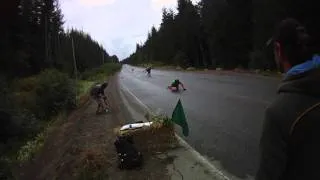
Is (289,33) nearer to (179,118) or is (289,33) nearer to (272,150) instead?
(272,150)

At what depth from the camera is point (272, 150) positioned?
303 cm

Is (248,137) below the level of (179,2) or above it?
below

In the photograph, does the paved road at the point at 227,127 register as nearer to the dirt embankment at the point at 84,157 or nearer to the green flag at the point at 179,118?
the green flag at the point at 179,118

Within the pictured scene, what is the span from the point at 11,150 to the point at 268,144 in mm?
16662

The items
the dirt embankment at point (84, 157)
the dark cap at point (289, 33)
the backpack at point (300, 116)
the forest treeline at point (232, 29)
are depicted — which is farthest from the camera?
the forest treeline at point (232, 29)

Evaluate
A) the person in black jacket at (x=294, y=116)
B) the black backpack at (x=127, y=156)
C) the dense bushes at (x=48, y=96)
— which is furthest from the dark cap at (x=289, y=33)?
the dense bushes at (x=48, y=96)

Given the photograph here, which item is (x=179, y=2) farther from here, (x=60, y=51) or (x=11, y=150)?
(x=11, y=150)

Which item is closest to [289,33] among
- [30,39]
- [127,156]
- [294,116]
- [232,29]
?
[294,116]

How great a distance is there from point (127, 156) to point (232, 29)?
182 feet

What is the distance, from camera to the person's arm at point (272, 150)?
9.84 feet

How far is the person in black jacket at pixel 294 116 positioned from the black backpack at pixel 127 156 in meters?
8.35

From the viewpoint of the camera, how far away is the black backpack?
1135 cm

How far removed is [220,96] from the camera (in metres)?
26.0

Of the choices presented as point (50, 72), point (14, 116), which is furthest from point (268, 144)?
point (50, 72)
